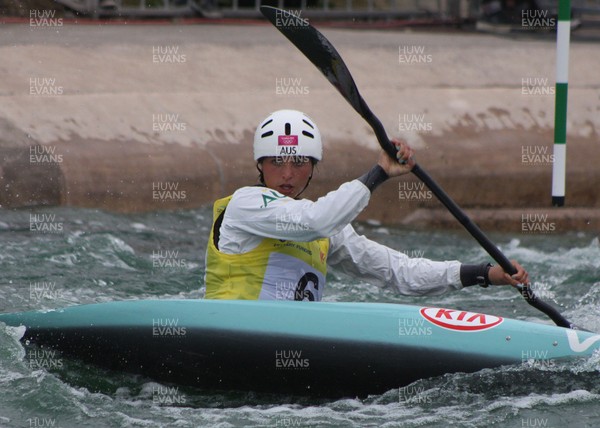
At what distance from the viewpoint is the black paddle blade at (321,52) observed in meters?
5.22

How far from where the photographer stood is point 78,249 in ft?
25.6

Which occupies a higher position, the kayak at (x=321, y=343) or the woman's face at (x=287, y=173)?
the woman's face at (x=287, y=173)

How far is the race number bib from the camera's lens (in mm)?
5238

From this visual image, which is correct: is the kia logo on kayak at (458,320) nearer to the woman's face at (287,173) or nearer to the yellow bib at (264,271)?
the yellow bib at (264,271)

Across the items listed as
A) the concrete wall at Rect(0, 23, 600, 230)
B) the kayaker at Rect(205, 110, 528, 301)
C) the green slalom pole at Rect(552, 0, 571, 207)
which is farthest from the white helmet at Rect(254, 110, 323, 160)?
the concrete wall at Rect(0, 23, 600, 230)

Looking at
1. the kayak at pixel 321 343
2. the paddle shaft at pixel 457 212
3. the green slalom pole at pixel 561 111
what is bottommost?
the kayak at pixel 321 343

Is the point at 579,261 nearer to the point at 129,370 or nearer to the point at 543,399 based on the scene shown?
the point at 543,399

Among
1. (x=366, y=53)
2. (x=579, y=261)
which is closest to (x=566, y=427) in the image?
(x=579, y=261)

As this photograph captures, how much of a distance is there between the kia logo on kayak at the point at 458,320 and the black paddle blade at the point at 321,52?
86 cm

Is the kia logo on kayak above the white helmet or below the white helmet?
below

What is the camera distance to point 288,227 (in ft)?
16.6

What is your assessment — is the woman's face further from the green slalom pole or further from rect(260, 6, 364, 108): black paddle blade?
the green slalom pole

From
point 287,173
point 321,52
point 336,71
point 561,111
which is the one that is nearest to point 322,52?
point 321,52

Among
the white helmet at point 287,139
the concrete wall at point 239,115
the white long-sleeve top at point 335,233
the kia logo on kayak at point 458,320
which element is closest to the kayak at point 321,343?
the kia logo on kayak at point 458,320
